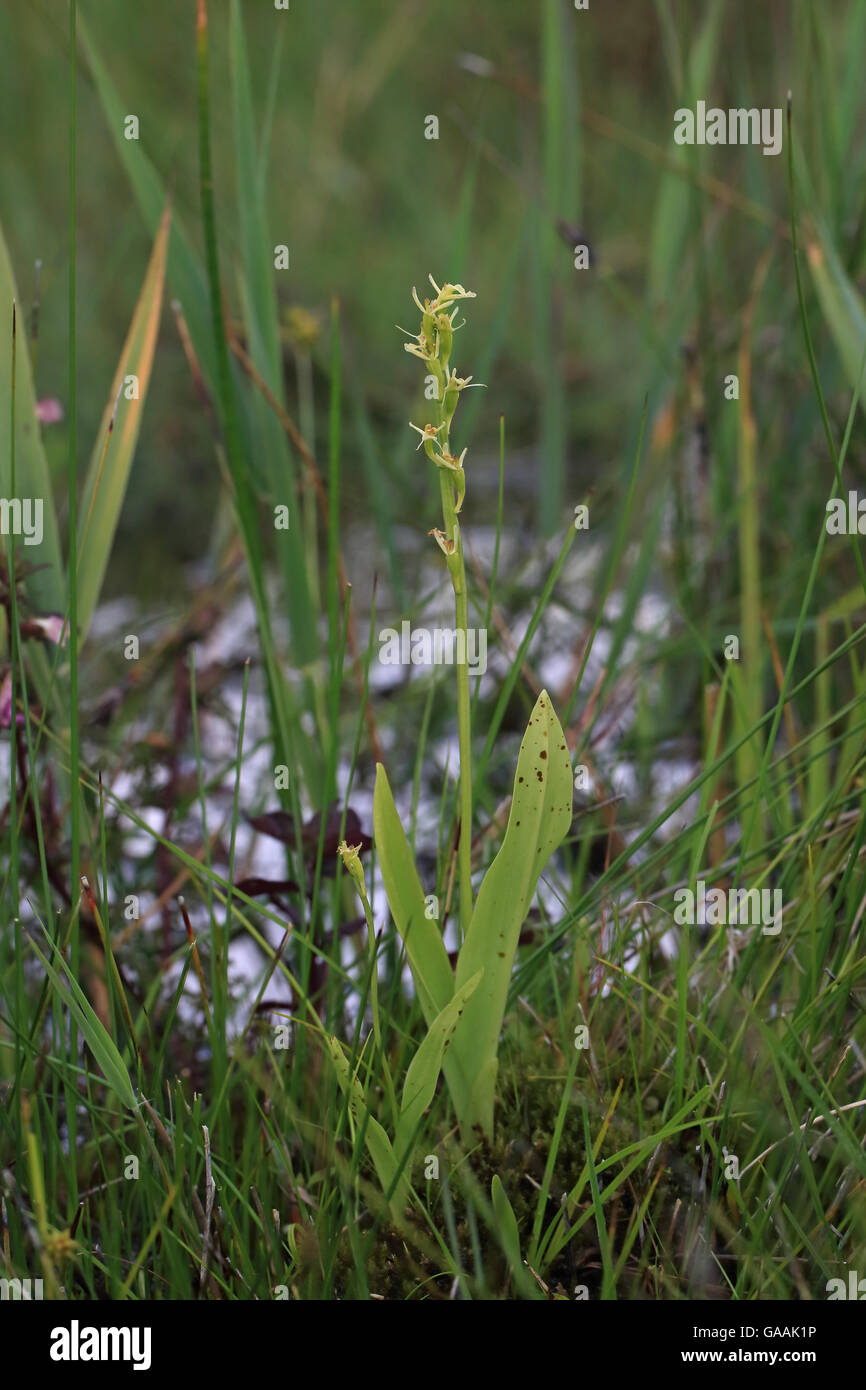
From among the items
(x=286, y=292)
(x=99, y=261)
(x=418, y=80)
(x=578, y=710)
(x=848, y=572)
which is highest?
(x=418, y=80)

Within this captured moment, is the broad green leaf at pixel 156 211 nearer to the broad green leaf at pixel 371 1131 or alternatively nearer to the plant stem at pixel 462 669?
the plant stem at pixel 462 669

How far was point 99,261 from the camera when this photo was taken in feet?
9.09

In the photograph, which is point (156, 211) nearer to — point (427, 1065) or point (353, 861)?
point (353, 861)

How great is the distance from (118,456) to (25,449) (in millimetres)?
88

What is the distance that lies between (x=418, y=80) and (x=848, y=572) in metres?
2.67

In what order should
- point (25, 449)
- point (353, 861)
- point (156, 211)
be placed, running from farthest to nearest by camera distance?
point (156, 211)
point (25, 449)
point (353, 861)

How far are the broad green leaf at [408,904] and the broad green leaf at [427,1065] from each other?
1.3 inches

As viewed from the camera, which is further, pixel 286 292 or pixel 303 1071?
pixel 286 292

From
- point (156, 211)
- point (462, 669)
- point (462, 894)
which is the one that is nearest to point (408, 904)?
point (462, 894)

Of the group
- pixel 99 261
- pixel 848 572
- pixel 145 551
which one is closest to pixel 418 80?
pixel 99 261

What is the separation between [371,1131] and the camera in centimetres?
68

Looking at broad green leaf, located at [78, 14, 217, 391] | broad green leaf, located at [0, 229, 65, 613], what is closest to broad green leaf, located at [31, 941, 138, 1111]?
broad green leaf, located at [0, 229, 65, 613]

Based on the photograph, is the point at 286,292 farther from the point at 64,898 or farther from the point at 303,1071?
the point at 303,1071

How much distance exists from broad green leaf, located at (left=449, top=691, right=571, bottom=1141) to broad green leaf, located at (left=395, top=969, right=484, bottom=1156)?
0.07 feet
